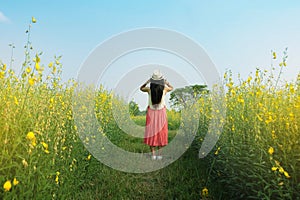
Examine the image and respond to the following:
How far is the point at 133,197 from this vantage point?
422cm

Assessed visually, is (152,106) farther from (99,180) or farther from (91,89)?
(99,180)

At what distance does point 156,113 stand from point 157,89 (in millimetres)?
505

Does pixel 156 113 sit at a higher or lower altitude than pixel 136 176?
higher

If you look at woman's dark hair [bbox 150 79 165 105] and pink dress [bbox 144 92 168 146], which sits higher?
woman's dark hair [bbox 150 79 165 105]

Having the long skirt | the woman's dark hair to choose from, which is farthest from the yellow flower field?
the woman's dark hair

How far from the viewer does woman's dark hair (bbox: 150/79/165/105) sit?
6.18 metres

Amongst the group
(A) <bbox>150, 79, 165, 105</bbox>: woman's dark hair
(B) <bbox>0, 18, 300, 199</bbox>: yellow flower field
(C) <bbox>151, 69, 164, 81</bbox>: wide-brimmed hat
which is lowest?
(B) <bbox>0, 18, 300, 199</bbox>: yellow flower field

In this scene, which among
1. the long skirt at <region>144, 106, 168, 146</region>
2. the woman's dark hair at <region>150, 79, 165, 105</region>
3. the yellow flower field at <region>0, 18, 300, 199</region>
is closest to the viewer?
the yellow flower field at <region>0, 18, 300, 199</region>

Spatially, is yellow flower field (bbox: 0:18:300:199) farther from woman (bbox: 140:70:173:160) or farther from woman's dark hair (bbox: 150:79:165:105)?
woman's dark hair (bbox: 150:79:165:105)

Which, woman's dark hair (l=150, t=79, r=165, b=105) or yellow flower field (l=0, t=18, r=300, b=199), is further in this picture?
woman's dark hair (l=150, t=79, r=165, b=105)

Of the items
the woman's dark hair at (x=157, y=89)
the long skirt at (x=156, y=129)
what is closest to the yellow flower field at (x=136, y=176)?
the long skirt at (x=156, y=129)

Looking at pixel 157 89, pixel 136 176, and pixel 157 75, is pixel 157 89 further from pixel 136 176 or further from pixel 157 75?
pixel 136 176

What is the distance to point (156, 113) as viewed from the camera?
635cm

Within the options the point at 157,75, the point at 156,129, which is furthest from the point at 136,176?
the point at 157,75
